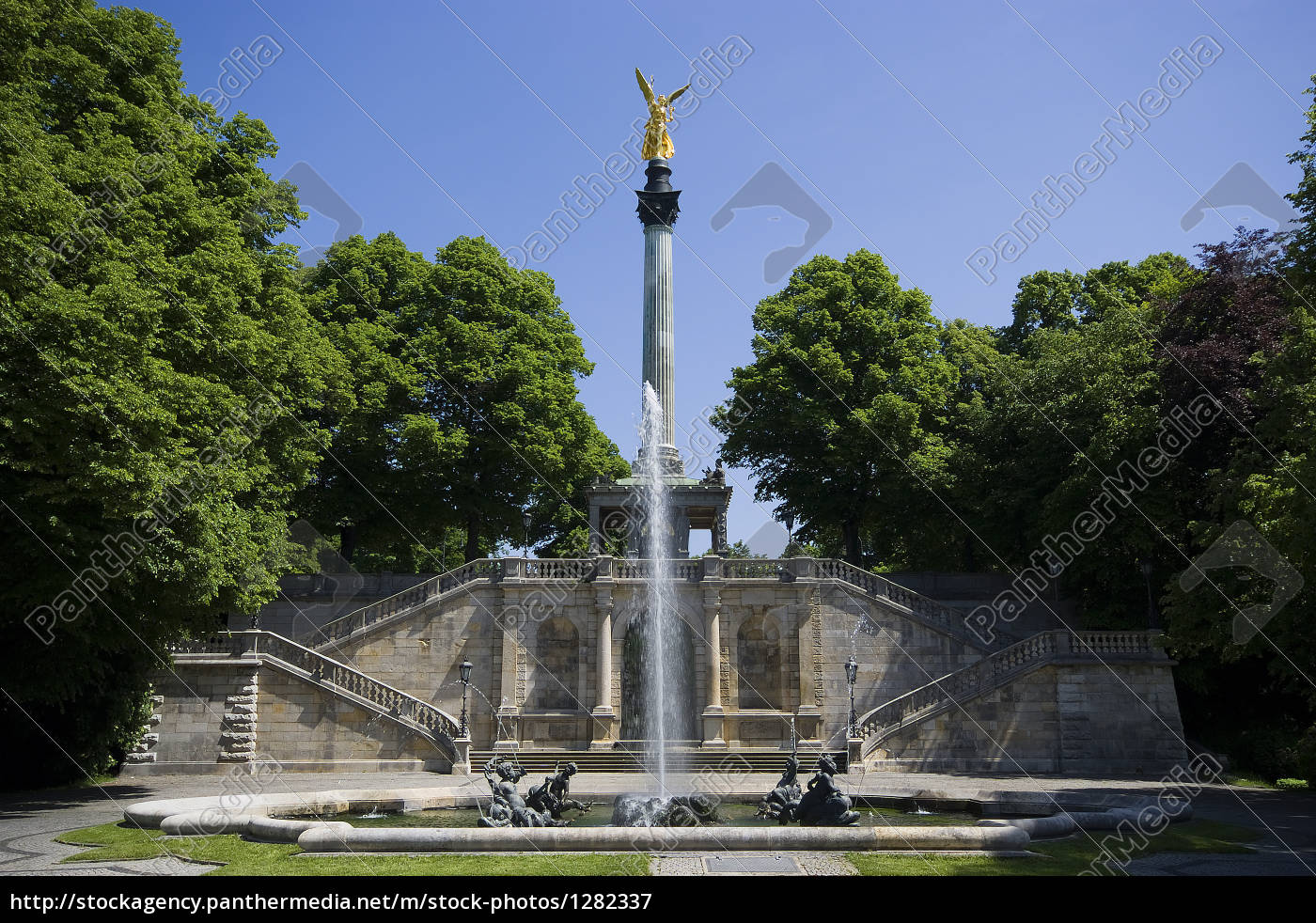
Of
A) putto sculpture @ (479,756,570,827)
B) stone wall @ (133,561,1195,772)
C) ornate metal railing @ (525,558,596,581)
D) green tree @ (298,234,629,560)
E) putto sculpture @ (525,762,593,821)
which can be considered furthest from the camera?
green tree @ (298,234,629,560)

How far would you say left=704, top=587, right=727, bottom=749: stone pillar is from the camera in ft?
96.4

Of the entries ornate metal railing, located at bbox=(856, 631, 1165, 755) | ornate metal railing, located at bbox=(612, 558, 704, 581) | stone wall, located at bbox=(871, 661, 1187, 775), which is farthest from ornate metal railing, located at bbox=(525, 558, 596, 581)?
stone wall, located at bbox=(871, 661, 1187, 775)

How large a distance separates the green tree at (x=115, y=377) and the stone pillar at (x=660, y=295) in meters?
14.0

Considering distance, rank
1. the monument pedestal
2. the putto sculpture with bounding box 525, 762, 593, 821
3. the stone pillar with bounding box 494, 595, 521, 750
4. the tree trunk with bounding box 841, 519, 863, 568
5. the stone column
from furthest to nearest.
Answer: the tree trunk with bounding box 841, 519, 863, 568 < the stone pillar with bounding box 494, 595, 521, 750 < the stone column < the monument pedestal < the putto sculpture with bounding box 525, 762, 593, 821

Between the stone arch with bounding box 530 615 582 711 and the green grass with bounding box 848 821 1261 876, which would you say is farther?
the stone arch with bounding box 530 615 582 711

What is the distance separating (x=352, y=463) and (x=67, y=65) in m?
18.6

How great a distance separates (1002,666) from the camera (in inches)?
1097

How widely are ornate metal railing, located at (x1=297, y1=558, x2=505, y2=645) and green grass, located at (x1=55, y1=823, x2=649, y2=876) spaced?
17.8 metres

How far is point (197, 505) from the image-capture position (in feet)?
60.9

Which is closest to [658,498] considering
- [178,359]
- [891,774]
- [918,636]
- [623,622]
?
[623,622]

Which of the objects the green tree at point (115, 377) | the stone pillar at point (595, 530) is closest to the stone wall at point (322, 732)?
the green tree at point (115, 377)

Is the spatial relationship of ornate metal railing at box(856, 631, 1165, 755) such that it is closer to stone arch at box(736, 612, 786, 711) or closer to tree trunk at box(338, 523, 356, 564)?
stone arch at box(736, 612, 786, 711)

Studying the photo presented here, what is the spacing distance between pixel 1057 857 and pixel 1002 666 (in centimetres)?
1713
